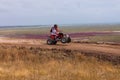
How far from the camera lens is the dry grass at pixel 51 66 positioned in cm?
1614

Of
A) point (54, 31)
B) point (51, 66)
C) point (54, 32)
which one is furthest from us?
point (54, 32)

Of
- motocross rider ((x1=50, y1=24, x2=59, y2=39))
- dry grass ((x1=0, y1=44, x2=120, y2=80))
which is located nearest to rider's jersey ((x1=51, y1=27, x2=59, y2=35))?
motocross rider ((x1=50, y1=24, x2=59, y2=39))

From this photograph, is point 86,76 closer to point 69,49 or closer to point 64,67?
point 64,67

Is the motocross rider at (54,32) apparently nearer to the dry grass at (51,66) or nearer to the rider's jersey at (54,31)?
the rider's jersey at (54,31)

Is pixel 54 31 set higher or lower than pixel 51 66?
higher

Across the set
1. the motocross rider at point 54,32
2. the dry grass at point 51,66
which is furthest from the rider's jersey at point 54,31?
the dry grass at point 51,66

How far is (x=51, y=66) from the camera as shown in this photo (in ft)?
64.7

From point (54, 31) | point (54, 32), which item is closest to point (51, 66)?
point (54, 31)

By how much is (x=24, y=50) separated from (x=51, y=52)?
2.05m

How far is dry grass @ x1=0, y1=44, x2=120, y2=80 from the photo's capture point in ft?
53.0

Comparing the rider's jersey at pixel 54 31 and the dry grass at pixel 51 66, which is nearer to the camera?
the dry grass at pixel 51 66

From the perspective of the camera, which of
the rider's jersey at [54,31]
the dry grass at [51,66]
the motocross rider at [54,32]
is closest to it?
the dry grass at [51,66]

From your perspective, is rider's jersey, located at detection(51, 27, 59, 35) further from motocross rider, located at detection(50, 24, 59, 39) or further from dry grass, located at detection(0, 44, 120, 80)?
dry grass, located at detection(0, 44, 120, 80)

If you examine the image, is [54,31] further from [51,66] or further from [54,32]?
[51,66]
